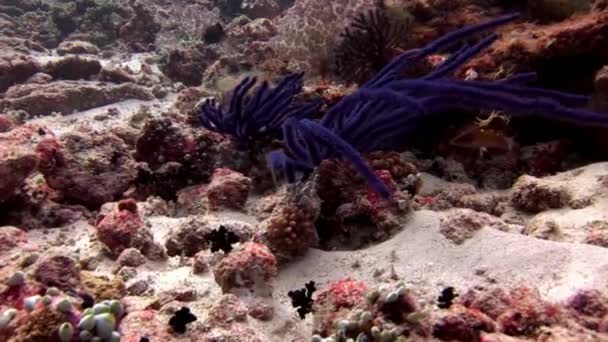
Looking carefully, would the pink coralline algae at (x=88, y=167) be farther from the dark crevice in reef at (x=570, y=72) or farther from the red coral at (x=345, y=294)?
the dark crevice in reef at (x=570, y=72)

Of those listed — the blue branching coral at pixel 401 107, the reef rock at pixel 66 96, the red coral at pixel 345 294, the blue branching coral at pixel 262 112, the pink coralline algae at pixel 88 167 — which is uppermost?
the blue branching coral at pixel 401 107

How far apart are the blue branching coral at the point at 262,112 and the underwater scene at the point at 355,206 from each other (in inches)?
0.8

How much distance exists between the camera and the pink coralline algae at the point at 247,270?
2.84 m

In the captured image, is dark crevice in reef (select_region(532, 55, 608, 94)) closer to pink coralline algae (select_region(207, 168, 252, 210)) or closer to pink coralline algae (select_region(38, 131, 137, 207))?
pink coralline algae (select_region(207, 168, 252, 210))

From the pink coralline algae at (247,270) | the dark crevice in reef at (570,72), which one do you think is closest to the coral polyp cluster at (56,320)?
the pink coralline algae at (247,270)

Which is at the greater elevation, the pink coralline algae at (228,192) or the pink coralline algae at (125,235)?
the pink coralline algae at (228,192)

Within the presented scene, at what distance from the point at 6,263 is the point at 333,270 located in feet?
6.46

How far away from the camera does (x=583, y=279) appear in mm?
2512

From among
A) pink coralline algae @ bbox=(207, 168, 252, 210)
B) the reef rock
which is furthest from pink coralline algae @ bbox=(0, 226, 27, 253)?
the reef rock

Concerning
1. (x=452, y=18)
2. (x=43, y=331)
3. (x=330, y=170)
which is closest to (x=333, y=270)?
(x=330, y=170)

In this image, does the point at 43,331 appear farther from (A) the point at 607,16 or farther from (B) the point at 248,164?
(A) the point at 607,16

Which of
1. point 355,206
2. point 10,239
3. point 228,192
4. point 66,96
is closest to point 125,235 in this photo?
point 10,239

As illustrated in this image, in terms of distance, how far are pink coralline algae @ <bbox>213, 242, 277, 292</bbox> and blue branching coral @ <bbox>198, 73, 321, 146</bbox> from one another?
1804mm

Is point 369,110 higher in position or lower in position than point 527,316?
higher
